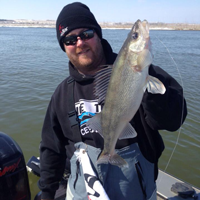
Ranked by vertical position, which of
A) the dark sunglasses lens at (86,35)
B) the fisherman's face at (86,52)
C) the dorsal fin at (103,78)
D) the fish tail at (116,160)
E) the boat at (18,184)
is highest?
the dark sunglasses lens at (86,35)

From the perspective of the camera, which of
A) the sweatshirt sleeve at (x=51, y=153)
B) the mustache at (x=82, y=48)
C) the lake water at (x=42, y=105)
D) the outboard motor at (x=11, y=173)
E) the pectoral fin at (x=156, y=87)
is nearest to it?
the pectoral fin at (x=156, y=87)

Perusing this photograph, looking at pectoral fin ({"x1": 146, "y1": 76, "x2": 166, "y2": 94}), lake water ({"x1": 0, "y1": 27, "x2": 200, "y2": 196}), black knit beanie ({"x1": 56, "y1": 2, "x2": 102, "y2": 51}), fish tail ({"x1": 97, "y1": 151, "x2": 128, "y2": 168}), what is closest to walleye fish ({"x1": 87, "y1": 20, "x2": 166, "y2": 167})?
pectoral fin ({"x1": 146, "y1": 76, "x2": 166, "y2": 94})

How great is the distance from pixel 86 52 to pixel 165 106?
1122 millimetres

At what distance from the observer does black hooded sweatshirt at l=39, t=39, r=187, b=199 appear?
1.89 metres

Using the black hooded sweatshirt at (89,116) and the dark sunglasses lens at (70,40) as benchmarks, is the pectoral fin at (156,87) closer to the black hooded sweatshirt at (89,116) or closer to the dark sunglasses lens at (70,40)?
the black hooded sweatshirt at (89,116)

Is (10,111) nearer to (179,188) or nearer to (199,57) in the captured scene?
(179,188)

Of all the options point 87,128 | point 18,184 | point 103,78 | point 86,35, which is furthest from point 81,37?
point 18,184

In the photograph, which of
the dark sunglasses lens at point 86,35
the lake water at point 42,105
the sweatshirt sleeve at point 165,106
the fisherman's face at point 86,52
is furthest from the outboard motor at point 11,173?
the lake water at point 42,105

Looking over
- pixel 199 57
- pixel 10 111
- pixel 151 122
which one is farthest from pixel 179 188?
pixel 199 57

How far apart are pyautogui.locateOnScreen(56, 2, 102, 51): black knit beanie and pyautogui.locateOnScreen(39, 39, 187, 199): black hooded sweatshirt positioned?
32 cm

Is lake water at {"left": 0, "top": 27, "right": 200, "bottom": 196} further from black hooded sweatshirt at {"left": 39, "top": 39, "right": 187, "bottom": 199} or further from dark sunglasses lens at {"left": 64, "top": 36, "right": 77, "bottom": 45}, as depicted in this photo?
dark sunglasses lens at {"left": 64, "top": 36, "right": 77, "bottom": 45}

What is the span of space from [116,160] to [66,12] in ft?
6.18

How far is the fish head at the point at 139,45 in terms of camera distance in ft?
5.68

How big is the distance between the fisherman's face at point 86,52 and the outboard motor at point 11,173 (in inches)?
66.3
